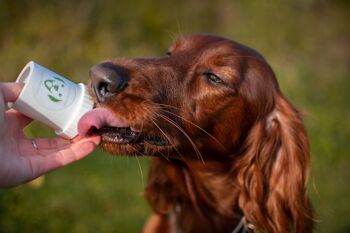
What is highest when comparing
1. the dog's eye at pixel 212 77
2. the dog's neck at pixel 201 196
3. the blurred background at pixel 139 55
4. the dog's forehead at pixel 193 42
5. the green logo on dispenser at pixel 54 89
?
the dog's forehead at pixel 193 42

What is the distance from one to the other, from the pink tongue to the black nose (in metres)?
0.08

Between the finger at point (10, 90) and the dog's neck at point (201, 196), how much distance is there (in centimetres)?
112

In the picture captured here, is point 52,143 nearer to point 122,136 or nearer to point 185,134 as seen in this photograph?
point 122,136

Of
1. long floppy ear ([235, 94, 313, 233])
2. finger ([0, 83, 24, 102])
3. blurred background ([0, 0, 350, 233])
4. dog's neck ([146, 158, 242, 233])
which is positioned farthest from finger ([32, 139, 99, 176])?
blurred background ([0, 0, 350, 233])

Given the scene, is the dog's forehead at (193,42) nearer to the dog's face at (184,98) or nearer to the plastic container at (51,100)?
the dog's face at (184,98)

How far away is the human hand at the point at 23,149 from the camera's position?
249cm

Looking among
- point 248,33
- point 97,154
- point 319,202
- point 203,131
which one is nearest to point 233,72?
point 203,131

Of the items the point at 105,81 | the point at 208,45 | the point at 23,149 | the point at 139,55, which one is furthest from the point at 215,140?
the point at 139,55

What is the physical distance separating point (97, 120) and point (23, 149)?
477 millimetres

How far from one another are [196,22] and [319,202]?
8.27 m

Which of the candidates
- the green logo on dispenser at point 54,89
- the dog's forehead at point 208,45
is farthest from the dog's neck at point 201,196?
the green logo on dispenser at point 54,89

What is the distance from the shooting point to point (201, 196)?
3.35 meters

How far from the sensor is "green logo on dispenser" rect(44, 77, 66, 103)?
255 cm

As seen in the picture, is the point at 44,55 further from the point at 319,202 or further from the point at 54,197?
the point at 319,202
